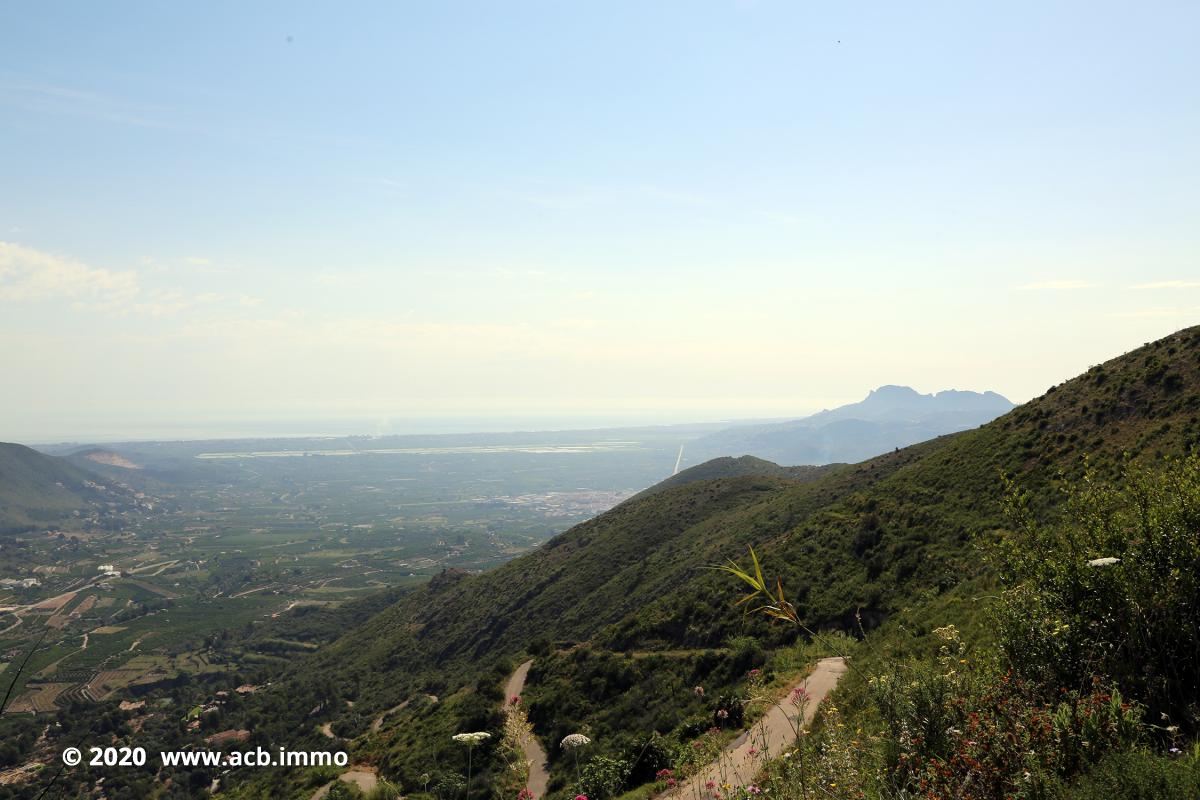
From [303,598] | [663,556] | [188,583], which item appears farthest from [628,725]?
[188,583]

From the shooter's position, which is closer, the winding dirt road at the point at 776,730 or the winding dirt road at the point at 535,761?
the winding dirt road at the point at 776,730

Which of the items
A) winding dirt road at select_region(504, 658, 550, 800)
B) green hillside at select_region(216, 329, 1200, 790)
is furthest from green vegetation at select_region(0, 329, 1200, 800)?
winding dirt road at select_region(504, 658, 550, 800)

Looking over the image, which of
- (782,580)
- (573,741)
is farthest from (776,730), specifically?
(782,580)

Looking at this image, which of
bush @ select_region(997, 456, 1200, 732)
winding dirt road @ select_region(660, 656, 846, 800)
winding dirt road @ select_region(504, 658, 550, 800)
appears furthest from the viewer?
winding dirt road @ select_region(504, 658, 550, 800)

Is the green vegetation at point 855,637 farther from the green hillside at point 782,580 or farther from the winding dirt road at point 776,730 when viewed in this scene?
the winding dirt road at point 776,730

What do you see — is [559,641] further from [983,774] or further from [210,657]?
[210,657]

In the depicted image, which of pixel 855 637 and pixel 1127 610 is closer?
pixel 1127 610

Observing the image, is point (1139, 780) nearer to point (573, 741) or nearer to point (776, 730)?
point (776, 730)

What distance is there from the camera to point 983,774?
539 cm

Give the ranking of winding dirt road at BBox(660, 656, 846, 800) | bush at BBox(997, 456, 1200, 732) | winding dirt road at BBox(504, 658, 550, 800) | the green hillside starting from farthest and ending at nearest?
the green hillside < winding dirt road at BBox(504, 658, 550, 800) < winding dirt road at BBox(660, 656, 846, 800) < bush at BBox(997, 456, 1200, 732)

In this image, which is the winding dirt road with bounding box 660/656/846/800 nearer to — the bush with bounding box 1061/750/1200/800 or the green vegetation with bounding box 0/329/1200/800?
the green vegetation with bounding box 0/329/1200/800

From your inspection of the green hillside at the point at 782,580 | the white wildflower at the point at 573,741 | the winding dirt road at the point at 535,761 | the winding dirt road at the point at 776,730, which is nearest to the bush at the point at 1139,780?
the winding dirt road at the point at 776,730

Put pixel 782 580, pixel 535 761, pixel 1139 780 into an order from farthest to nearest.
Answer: pixel 782 580, pixel 535 761, pixel 1139 780

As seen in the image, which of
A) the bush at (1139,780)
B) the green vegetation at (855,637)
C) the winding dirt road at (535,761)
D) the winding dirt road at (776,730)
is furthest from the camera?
the winding dirt road at (535,761)
